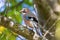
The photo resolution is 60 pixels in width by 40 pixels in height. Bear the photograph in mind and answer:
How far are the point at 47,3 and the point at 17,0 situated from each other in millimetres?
1043

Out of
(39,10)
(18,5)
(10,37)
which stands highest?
(18,5)

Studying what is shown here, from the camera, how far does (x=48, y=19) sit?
6.64 ft

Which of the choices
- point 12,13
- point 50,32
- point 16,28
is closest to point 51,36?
point 50,32

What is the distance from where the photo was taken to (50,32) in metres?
2.03

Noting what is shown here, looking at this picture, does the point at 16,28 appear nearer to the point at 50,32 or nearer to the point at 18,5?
the point at 50,32

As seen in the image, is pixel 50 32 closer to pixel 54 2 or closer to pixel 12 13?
pixel 54 2

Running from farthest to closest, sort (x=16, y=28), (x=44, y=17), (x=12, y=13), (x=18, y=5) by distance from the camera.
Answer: (x=18, y=5), (x=12, y=13), (x=44, y=17), (x=16, y=28)

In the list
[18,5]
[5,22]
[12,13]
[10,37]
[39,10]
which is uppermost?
[18,5]

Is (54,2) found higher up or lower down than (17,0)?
lower down

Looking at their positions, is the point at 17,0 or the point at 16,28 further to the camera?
the point at 17,0

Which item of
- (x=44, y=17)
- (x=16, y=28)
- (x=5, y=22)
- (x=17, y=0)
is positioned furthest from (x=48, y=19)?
(x=17, y=0)

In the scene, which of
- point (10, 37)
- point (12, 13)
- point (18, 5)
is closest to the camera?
point (10, 37)

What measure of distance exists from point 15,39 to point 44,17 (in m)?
0.54

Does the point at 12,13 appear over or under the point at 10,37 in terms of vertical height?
over
